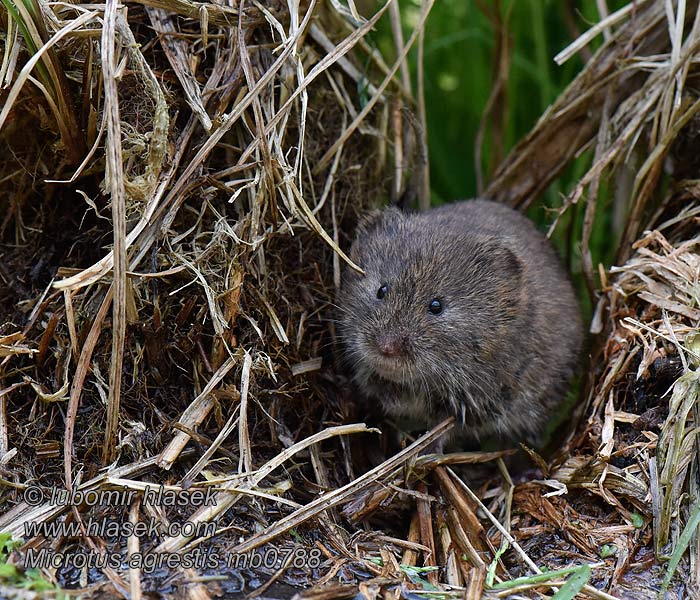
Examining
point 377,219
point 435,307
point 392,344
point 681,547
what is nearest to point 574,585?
point 681,547

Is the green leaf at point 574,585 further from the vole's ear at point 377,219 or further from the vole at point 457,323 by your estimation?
the vole's ear at point 377,219

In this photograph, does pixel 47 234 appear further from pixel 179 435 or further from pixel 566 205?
pixel 566 205

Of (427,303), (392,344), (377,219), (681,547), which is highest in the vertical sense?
(377,219)

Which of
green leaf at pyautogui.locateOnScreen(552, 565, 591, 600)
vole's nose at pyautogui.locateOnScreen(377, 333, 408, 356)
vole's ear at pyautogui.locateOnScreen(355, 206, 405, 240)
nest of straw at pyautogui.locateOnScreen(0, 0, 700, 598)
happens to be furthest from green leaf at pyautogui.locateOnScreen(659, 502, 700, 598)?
vole's ear at pyautogui.locateOnScreen(355, 206, 405, 240)

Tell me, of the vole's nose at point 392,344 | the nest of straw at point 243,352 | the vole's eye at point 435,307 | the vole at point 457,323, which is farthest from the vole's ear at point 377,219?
the vole's nose at point 392,344

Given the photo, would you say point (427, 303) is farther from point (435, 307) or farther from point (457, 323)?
point (457, 323)

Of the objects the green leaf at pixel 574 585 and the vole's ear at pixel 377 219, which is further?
the vole's ear at pixel 377 219

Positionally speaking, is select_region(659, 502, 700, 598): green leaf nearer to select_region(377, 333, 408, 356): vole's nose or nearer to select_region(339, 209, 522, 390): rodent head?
select_region(339, 209, 522, 390): rodent head

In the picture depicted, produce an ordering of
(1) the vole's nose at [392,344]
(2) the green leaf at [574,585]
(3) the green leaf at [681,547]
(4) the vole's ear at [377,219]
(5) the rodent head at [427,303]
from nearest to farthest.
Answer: (2) the green leaf at [574,585], (3) the green leaf at [681,547], (1) the vole's nose at [392,344], (5) the rodent head at [427,303], (4) the vole's ear at [377,219]

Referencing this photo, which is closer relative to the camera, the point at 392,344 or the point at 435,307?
the point at 392,344
